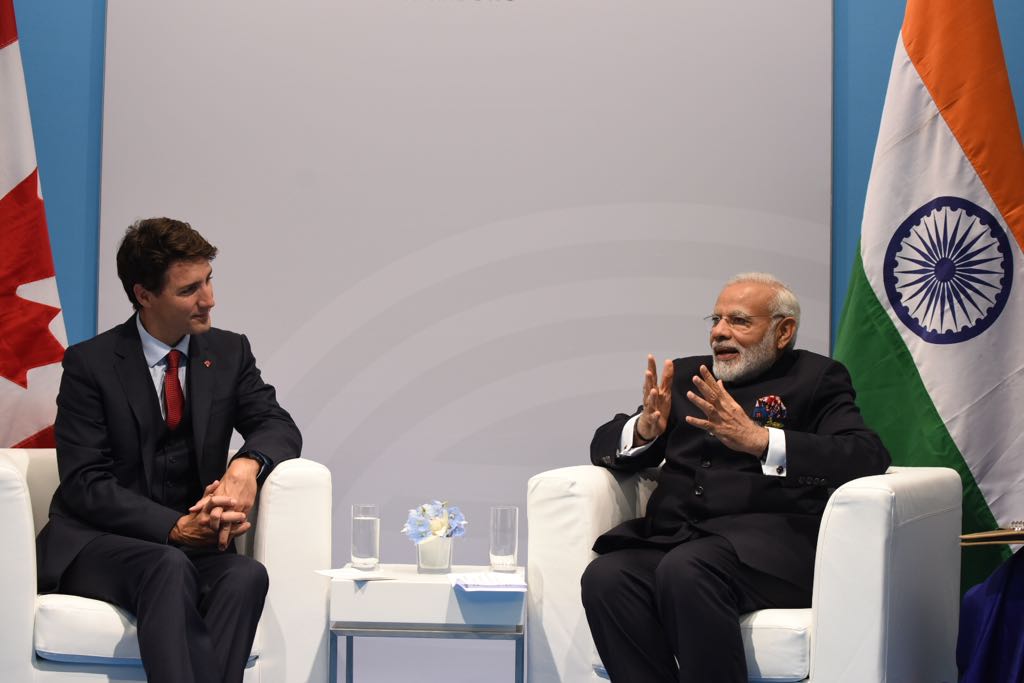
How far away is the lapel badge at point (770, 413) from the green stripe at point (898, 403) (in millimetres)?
783

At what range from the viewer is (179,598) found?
2658 mm

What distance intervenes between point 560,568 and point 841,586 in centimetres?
74

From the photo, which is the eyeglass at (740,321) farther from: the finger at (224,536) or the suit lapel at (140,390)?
the suit lapel at (140,390)

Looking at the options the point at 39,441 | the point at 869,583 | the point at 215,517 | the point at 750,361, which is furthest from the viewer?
the point at 39,441

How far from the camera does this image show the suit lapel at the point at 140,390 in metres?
3.07

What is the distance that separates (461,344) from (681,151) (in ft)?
3.53

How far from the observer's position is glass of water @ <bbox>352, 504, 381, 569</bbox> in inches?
120

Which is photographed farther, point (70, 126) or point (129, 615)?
point (70, 126)

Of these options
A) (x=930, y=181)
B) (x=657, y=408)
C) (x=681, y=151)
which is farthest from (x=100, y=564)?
(x=930, y=181)

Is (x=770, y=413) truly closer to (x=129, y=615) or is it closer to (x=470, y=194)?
(x=470, y=194)

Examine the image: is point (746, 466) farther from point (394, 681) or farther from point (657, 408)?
point (394, 681)

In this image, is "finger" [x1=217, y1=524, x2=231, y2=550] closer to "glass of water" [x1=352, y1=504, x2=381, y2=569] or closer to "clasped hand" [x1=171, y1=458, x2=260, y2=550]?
"clasped hand" [x1=171, y1=458, x2=260, y2=550]

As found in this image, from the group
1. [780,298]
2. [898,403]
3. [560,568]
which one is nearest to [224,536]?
[560,568]

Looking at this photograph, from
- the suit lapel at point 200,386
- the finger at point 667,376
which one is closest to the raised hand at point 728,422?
the finger at point 667,376
